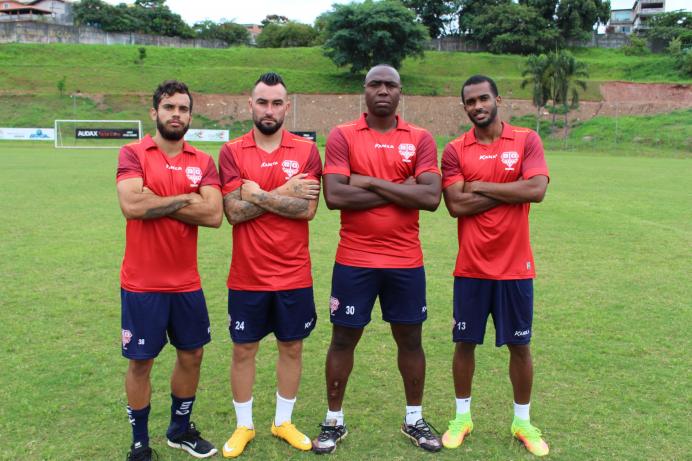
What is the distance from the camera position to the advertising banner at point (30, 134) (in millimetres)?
40375

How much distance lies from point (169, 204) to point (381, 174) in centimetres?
137

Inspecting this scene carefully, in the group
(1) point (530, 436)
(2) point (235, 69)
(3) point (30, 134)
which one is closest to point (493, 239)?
(1) point (530, 436)

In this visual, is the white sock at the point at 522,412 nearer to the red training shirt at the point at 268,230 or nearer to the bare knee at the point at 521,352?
the bare knee at the point at 521,352

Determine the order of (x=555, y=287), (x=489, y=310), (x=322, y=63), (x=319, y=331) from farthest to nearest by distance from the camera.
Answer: (x=322, y=63) → (x=555, y=287) → (x=319, y=331) → (x=489, y=310)

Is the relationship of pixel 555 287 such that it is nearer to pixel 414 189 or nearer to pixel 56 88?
pixel 414 189

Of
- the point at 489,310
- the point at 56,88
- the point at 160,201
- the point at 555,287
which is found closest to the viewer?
the point at 160,201

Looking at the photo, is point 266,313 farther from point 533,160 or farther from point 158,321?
point 533,160

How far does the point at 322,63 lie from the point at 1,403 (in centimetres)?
6259

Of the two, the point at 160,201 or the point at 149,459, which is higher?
the point at 160,201

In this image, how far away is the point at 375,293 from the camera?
4.10 meters

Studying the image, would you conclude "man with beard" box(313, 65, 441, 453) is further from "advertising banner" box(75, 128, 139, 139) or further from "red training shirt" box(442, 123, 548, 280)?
"advertising banner" box(75, 128, 139, 139)

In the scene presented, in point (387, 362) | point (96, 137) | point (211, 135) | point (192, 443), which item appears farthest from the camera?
point (211, 135)

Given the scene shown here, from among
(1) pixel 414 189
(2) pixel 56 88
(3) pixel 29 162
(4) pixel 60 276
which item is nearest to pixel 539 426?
(1) pixel 414 189

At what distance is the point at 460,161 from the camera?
4195 mm
